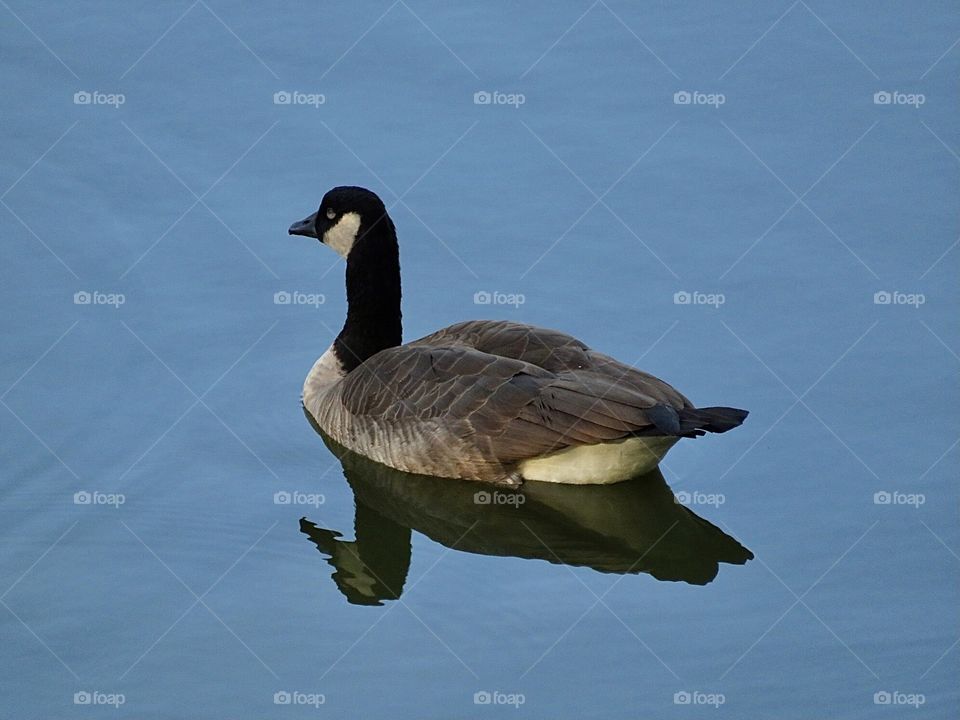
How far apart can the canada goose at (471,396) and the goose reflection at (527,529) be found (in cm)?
16

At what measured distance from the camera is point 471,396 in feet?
47.0

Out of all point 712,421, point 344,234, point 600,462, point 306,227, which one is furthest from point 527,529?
point 306,227

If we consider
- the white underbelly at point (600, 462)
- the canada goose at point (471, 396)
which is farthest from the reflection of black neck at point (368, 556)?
the white underbelly at point (600, 462)

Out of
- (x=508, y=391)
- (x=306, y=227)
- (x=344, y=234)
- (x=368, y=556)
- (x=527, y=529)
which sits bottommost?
(x=368, y=556)

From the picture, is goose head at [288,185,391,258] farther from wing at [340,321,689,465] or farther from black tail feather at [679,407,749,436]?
black tail feather at [679,407,749,436]

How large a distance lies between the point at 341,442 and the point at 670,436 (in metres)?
3.13

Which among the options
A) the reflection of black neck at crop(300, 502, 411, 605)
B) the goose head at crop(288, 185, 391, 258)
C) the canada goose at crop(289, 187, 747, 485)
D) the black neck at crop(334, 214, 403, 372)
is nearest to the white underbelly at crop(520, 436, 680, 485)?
Result: the canada goose at crop(289, 187, 747, 485)

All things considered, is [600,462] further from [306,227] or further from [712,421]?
[306,227]

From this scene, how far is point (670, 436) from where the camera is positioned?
13.5m

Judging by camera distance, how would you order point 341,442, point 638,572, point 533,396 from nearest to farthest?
point 638,572 → point 533,396 → point 341,442

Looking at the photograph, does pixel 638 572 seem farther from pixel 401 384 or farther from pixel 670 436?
pixel 401 384

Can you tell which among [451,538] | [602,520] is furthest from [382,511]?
[602,520]

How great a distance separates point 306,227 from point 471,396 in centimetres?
256

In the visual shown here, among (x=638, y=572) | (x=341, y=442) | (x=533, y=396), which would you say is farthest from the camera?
(x=341, y=442)
